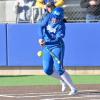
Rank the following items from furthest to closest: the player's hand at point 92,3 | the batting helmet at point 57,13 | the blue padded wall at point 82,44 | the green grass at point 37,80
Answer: the player's hand at point 92,3
the blue padded wall at point 82,44
the green grass at point 37,80
the batting helmet at point 57,13

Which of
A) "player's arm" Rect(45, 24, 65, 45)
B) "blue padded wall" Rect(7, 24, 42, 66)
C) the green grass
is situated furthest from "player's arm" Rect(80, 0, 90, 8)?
"player's arm" Rect(45, 24, 65, 45)

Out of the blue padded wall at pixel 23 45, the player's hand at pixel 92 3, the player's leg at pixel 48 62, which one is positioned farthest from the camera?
the player's hand at pixel 92 3

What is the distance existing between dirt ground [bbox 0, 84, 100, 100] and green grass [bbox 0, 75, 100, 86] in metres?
0.78

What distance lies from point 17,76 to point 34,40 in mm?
1161

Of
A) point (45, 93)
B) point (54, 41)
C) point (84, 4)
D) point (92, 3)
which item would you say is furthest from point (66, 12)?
point (45, 93)

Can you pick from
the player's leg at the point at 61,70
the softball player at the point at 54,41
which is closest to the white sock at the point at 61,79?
the softball player at the point at 54,41

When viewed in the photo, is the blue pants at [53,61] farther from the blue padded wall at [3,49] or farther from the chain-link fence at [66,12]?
the chain-link fence at [66,12]

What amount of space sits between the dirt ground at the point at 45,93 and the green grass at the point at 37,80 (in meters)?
0.78

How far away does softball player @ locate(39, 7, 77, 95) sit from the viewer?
11.1m

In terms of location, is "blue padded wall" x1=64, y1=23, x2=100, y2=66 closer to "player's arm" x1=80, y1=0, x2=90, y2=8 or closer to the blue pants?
"player's arm" x1=80, y1=0, x2=90, y2=8

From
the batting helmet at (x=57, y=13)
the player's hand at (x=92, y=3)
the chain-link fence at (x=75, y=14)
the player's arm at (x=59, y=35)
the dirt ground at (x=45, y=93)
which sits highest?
the batting helmet at (x=57, y=13)

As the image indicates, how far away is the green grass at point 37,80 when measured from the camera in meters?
13.6

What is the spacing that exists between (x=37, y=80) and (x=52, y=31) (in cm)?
330

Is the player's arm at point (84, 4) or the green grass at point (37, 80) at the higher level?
the player's arm at point (84, 4)
